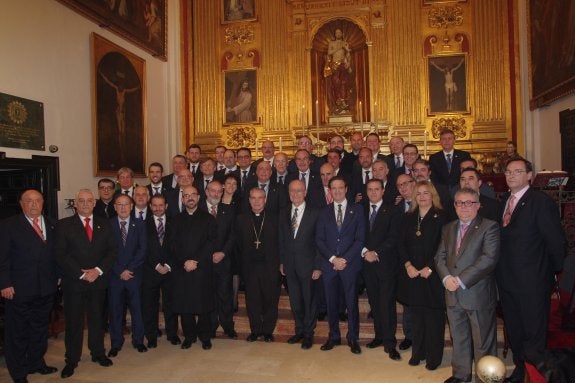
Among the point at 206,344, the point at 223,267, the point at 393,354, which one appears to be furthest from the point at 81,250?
the point at 393,354

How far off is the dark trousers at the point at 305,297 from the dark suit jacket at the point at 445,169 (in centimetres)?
256

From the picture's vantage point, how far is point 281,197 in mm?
5500

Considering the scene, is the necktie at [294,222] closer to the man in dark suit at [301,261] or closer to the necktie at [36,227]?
the man in dark suit at [301,261]

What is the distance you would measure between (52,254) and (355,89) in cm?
803

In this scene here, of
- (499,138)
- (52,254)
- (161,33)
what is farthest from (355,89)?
(52,254)

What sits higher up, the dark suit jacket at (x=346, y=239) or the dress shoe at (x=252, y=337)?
the dark suit jacket at (x=346, y=239)

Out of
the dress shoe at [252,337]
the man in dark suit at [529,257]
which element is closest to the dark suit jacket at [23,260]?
the dress shoe at [252,337]

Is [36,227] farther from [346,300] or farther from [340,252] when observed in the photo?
[346,300]

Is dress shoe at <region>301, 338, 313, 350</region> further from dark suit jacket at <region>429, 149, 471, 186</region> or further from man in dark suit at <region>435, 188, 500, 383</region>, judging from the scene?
dark suit jacket at <region>429, 149, 471, 186</region>

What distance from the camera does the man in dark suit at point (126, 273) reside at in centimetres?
472

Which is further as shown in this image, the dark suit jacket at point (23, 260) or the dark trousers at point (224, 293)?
the dark trousers at point (224, 293)

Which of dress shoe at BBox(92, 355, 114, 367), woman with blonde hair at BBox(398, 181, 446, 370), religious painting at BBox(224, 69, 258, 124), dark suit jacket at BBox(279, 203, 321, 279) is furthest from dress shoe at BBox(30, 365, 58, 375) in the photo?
religious painting at BBox(224, 69, 258, 124)

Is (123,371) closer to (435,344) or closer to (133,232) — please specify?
(133,232)

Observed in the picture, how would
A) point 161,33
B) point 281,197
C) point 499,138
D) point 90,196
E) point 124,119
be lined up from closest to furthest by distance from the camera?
point 90,196, point 281,197, point 124,119, point 499,138, point 161,33
